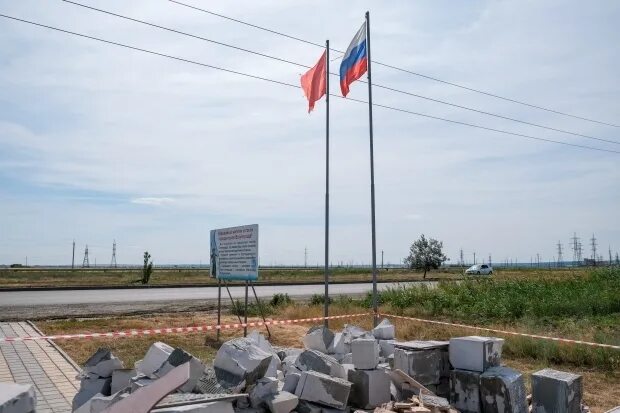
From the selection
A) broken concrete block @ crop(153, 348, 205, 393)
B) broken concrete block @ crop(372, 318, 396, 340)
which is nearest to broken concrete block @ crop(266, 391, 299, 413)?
broken concrete block @ crop(153, 348, 205, 393)

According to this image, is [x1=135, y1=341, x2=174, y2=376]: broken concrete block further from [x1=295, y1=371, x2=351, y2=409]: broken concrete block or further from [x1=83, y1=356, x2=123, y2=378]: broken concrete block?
[x1=295, y1=371, x2=351, y2=409]: broken concrete block

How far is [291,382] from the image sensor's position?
625 cm

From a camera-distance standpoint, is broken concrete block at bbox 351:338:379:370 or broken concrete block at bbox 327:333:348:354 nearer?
broken concrete block at bbox 351:338:379:370

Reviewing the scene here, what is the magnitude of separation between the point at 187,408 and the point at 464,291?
1941 centimetres

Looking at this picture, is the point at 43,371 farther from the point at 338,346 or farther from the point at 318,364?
the point at 318,364

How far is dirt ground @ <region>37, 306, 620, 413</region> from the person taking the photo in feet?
29.5

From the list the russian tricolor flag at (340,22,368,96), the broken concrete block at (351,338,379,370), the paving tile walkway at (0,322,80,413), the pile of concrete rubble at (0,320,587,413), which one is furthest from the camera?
the russian tricolor flag at (340,22,368,96)

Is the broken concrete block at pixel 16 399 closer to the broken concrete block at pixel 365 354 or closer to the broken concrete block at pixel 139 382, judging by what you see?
the broken concrete block at pixel 139 382

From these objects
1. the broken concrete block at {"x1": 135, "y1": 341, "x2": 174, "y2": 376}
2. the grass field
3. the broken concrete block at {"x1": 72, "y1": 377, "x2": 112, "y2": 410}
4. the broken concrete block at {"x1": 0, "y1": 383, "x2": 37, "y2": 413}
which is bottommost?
the broken concrete block at {"x1": 72, "y1": 377, "x2": 112, "y2": 410}

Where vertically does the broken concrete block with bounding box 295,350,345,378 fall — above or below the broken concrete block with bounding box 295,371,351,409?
above

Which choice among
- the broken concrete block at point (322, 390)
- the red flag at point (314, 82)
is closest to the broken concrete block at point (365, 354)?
the broken concrete block at point (322, 390)

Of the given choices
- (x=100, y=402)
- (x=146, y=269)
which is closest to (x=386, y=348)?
(x=100, y=402)

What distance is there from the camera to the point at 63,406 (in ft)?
22.7

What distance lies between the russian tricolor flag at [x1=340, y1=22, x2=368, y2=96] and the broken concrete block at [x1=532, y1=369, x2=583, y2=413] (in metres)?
8.93
